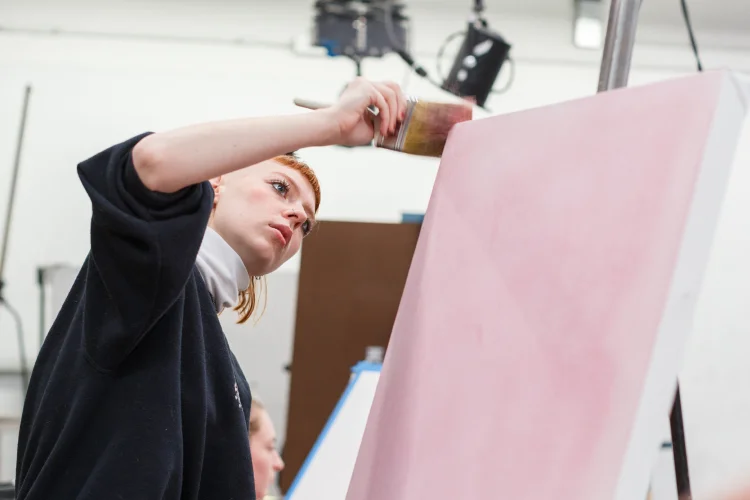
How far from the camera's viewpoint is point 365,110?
0.70 m

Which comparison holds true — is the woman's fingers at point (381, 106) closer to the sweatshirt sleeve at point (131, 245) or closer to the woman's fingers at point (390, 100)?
the woman's fingers at point (390, 100)

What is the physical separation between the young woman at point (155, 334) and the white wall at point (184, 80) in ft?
9.77

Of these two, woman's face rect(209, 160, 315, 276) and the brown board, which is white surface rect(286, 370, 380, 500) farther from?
the brown board

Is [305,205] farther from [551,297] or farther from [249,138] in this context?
[551,297]

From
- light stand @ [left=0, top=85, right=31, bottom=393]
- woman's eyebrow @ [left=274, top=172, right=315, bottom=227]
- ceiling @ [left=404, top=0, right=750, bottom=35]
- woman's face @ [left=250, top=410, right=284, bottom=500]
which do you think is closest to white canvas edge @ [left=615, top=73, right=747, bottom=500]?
woman's eyebrow @ [left=274, top=172, right=315, bottom=227]

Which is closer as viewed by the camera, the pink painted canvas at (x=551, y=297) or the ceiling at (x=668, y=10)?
the pink painted canvas at (x=551, y=297)

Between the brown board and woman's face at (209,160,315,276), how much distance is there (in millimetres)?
1623

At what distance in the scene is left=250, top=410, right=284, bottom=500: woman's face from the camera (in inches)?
65.2

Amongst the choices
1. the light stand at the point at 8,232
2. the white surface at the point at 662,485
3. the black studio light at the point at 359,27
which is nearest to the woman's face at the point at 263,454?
the white surface at the point at 662,485

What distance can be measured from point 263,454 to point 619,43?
4.16ft

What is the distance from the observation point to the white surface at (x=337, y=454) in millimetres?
1033

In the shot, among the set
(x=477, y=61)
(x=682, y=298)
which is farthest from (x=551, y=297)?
(x=477, y=61)

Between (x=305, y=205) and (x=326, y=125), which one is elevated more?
(x=326, y=125)

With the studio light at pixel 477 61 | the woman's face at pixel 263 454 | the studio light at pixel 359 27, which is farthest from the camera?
the studio light at pixel 359 27
